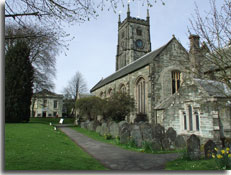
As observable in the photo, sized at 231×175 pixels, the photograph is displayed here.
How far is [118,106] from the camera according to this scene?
19094mm

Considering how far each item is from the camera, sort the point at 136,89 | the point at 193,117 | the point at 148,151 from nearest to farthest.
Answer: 1. the point at 148,151
2. the point at 193,117
3. the point at 136,89

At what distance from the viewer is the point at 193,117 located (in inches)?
420

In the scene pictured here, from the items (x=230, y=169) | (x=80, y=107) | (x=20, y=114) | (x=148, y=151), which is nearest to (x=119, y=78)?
(x=80, y=107)

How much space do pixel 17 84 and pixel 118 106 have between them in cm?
1084

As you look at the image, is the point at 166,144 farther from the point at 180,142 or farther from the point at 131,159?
the point at 131,159

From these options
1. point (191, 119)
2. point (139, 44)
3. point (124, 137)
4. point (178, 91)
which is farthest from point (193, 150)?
point (139, 44)

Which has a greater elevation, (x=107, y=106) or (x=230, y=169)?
(x=107, y=106)

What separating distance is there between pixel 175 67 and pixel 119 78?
359 inches

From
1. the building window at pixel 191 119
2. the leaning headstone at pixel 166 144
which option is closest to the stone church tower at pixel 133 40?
the building window at pixel 191 119

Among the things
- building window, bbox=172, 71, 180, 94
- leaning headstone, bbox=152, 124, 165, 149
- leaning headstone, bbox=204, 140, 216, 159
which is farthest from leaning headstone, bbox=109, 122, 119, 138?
building window, bbox=172, 71, 180, 94

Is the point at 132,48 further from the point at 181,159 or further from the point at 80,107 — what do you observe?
the point at 181,159

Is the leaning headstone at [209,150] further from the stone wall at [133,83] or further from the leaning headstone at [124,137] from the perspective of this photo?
the stone wall at [133,83]

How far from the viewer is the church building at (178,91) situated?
7.83m

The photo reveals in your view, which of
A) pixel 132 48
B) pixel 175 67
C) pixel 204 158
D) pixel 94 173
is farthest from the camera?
pixel 132 48
